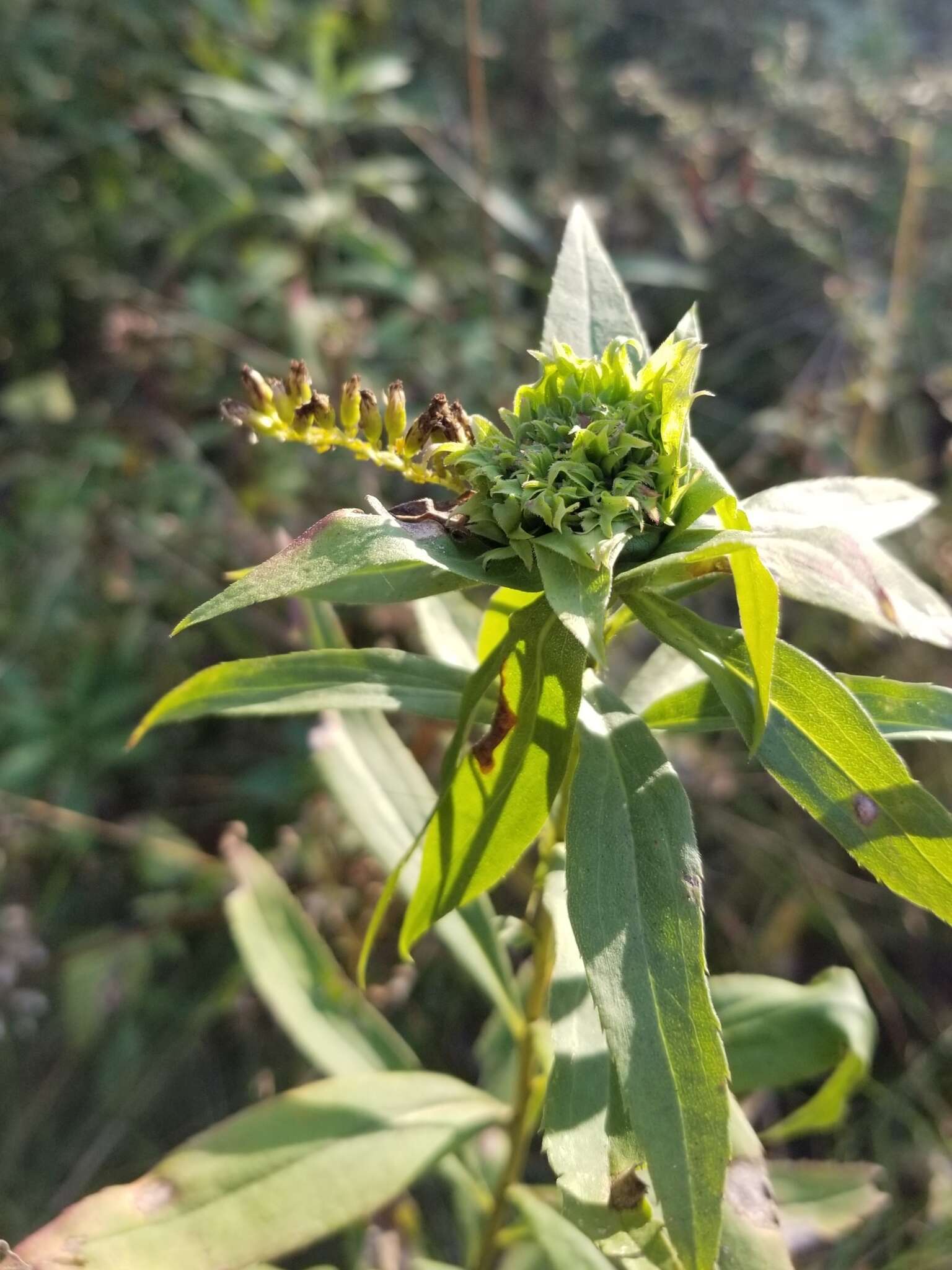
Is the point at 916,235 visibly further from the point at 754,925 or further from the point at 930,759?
the point at 754,925

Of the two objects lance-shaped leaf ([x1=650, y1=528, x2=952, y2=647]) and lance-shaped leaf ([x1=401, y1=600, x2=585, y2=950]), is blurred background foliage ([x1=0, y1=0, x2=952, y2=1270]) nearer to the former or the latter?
lance-shaped leaf ([x1=401, y1=600, x2=585, y2=950])

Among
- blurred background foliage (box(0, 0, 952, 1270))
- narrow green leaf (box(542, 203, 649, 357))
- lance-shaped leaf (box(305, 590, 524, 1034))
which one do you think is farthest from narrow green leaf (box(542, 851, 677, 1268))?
blurred background foliage (box(0, 0, 952, 1270))

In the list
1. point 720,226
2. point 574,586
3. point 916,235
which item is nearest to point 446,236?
point 720,226

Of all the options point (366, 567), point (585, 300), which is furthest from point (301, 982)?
point (585, 300)

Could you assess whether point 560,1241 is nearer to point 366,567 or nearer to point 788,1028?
point 788,1028

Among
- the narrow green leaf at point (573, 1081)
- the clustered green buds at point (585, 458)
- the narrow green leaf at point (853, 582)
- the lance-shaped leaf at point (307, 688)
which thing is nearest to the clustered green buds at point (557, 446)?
the clustered green buds at point (585, 458)

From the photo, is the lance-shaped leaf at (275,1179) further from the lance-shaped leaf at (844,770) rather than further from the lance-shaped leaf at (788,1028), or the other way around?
the lance-shaped leaf at (844,770)
